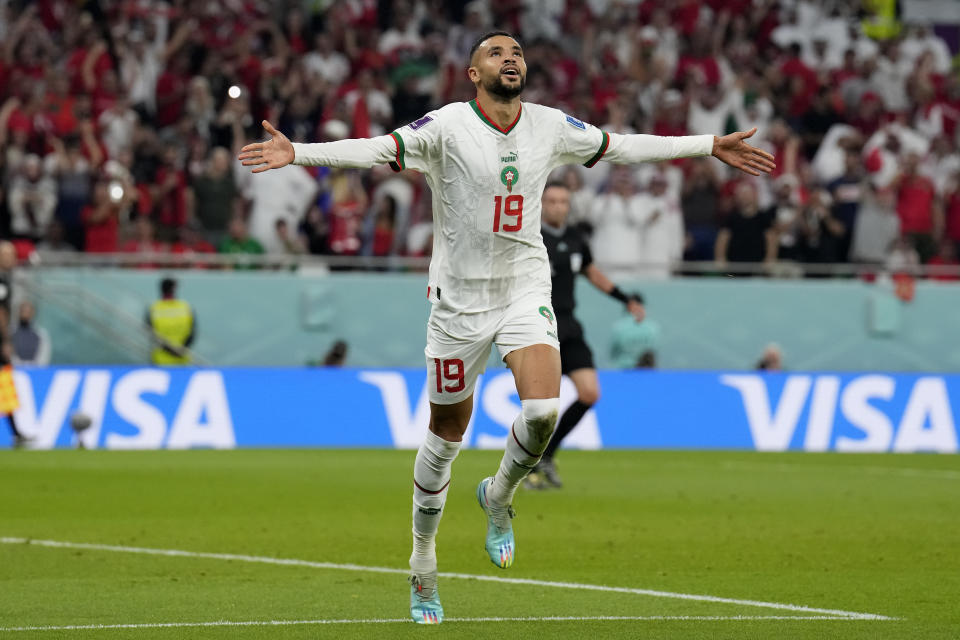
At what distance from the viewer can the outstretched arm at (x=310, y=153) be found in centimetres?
727

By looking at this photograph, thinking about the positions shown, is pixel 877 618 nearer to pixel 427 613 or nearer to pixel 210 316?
pixel 427 613

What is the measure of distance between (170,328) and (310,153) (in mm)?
14090

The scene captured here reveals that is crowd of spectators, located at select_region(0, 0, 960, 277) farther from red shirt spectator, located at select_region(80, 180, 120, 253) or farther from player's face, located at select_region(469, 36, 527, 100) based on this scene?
player's face, located at select_region(469, 36, 527, 100)

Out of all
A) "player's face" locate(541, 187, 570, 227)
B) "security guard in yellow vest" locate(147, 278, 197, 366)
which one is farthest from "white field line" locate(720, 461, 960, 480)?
"security guard in yellow vest" locate(147, 278, 197, 366)

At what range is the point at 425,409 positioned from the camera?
67.2ft

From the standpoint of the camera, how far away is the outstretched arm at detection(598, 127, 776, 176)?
8.28m

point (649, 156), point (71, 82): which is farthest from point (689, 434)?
point (649, 156)

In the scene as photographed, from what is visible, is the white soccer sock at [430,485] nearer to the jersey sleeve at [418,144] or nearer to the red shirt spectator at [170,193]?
the jersey sleeve at [418,144]

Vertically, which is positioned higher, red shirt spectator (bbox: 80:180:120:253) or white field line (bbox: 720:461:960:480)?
red shirt spectator (bbox: 80:180:120:253)

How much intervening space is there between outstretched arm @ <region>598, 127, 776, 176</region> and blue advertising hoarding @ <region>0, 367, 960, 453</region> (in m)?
12.1

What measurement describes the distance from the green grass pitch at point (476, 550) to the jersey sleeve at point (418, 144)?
2172mm

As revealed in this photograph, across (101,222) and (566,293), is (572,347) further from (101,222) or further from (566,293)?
(101,222)

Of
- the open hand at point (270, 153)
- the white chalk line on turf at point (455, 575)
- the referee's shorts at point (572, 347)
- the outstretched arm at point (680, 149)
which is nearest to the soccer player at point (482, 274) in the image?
the outstretched arm at point (680, 149)

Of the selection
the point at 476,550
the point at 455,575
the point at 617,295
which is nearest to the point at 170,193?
the point at 617,295
